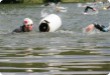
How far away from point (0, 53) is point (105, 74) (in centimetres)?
584

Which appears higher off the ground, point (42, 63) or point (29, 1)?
point (42, 63)

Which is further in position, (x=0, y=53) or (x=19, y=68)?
(x=0, y=53)

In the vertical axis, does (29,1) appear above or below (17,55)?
below

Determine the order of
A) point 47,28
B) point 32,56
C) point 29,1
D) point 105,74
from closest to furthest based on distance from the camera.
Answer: point 105,74, point 32,56, point 47,28, point 29,1

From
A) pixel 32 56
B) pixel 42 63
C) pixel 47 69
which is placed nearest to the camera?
pixel 47 69

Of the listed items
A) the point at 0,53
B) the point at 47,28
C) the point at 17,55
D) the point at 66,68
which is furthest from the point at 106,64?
the point at 47,28

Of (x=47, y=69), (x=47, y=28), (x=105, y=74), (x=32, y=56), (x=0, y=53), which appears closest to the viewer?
(x=105, y=74)

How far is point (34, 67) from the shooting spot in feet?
39.5

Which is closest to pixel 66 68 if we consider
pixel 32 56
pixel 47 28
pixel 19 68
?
pixel 19 68

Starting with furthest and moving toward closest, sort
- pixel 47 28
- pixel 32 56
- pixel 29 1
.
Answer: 1. pixel 29 1
2. pixel 47 28
3. pixel 32 56

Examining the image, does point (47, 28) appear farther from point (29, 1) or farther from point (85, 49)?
point (29, 1)

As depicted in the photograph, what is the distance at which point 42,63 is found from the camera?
42.2 feet

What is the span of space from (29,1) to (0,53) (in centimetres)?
10559

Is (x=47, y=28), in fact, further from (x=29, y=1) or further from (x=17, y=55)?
(x=29, y=1)
